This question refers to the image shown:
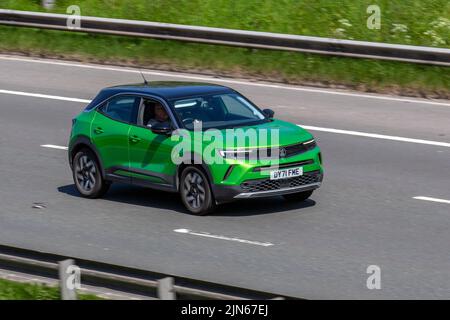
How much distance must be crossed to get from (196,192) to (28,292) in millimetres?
3955

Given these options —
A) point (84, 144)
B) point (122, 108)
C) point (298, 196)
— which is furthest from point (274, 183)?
point (84, 144)

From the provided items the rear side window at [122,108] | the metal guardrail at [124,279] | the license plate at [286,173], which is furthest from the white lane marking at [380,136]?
the metal guardrail at [124,279]

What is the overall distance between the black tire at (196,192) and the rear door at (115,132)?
106cm

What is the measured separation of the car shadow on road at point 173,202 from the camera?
1389 cm

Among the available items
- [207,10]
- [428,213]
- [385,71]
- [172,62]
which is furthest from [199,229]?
[207,10]

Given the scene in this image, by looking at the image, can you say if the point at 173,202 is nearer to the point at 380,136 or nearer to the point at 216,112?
the point at 216,112

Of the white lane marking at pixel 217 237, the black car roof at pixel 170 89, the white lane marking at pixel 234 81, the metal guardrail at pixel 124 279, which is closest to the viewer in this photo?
the metal guardrail at pixel 124 279

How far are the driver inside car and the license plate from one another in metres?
1.66

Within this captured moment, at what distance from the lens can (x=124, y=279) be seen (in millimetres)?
9453

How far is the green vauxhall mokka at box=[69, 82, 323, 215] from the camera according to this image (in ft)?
43.5

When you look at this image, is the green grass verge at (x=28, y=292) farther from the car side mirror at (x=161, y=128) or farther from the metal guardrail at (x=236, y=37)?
the metal guardrail at (x=236, y=37)

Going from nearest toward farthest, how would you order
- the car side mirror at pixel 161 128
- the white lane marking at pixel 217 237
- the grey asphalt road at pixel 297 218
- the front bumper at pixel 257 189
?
the grey asphalt road at pixel 297 218
the white lane marking at pixel 217 237
the front bumper at pixel 257 189
the car side mirror at pixel 161 128

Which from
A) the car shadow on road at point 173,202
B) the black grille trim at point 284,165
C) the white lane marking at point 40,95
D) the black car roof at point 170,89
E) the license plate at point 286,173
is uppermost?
the black car roof at point 170,89
